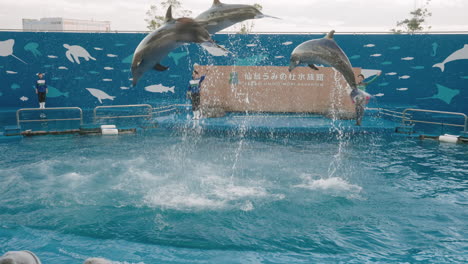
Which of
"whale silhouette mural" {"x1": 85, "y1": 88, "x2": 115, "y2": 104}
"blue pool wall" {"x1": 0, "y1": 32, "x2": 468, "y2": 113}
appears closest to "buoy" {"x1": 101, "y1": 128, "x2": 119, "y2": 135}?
"blue pool wall" {"x1": 0, "y1": 32, "x2": 468, "y2": 113}

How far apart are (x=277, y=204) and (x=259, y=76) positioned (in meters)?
9.90

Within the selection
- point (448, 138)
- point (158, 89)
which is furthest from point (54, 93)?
point (448, 138)

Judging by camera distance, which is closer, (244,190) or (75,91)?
(244,190)

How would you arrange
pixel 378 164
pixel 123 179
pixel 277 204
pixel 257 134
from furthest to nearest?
pixel 257 134 < pixel 378 164 < pixel 123 179 < pixel 277 204

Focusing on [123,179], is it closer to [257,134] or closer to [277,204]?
[277,204]

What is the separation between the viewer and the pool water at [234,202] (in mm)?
4938

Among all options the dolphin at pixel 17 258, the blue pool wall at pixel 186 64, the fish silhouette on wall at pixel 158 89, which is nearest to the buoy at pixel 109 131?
the blue pool wall at pixel 186 64

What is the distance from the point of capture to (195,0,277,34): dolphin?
473cm

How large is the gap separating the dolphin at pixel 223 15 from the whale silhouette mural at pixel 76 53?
53.7 feet

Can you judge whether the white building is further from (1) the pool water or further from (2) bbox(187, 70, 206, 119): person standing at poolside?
(1) the pool water

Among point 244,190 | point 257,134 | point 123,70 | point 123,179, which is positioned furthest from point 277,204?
→ point 123,70

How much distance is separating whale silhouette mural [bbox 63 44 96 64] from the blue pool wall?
0.10m

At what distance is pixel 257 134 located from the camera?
42.2ft

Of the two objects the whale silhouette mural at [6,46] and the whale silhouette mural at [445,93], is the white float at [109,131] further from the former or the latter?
the whale silhouette mural at [445,93]
